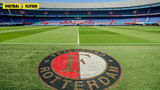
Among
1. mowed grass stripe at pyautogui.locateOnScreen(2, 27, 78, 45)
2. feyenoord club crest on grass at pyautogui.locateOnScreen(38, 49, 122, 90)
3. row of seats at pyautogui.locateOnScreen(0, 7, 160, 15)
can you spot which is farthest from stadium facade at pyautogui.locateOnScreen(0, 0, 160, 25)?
feyenoord club crest on grass at pyautogui.locateOnScreen(38, 49, 122, 90)

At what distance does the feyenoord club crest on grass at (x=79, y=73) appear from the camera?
263 cm

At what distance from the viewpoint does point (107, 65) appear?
3.64 m

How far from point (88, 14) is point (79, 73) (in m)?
67.8

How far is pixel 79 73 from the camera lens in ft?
10.4

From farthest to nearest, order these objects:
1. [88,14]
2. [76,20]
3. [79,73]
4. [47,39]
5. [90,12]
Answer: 1. [90,12]
2. [88,14]
3. [76,20]
4. [47,39]
5. [79,73]

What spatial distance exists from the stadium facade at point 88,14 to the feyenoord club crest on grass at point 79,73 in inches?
2413

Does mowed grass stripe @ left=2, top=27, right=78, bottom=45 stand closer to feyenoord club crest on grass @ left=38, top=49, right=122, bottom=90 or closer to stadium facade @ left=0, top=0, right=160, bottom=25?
feyenoord club crest on grass @ left=38, top=49, right=122, bottom=90

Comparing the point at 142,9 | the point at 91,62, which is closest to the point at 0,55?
the point at 91,62

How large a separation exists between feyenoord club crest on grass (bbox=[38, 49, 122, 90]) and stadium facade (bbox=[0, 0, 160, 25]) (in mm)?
61296

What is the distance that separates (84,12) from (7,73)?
6897 cm

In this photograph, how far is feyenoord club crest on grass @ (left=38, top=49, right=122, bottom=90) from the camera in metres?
2.63

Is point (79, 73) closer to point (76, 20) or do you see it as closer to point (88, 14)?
point (76, 20)

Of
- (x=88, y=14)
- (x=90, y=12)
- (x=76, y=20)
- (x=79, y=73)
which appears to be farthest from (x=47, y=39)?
(x=90, y=12)

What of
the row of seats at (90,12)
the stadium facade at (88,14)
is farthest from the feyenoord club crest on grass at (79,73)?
the row of seats at (90,12)
